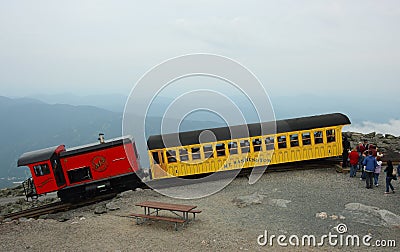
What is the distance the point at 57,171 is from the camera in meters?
16.8

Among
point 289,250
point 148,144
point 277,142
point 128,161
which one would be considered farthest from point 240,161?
point 289,250

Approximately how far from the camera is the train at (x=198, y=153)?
1708 cm

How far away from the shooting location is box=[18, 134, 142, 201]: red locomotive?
54.3 feet

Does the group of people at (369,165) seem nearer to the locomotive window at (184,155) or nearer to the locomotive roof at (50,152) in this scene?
the locomotive window at (184,155)

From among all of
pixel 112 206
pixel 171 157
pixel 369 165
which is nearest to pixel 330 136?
pixel 369 165

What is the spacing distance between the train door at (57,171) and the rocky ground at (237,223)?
2.07 metres

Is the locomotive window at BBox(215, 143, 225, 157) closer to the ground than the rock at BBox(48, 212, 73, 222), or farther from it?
farther from it

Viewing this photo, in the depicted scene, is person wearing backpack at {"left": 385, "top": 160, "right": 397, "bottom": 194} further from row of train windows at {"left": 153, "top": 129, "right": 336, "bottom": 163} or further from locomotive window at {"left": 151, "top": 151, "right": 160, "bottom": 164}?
locomotive window at {"left": 151, "top": 151, "right": 160, "bottom": 164}

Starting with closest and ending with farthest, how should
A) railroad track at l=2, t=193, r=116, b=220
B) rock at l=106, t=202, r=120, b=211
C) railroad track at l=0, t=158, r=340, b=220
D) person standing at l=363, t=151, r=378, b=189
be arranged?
person standing at l=363, t=151, r=378, b=189 < rock at l=106, t=202, r=120, b=211 < railroad track at l=2, t=193, r=116, b=220 < railroad track at l=0, t=158, r=340, b=220

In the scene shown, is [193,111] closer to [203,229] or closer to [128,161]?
[203,229]

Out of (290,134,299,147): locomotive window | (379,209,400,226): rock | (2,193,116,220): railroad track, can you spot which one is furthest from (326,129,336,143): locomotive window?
(2,193,116,220): railroad track

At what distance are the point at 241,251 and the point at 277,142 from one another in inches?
371

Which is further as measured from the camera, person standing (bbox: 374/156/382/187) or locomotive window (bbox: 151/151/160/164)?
locomotive window (bbox: 151/151/160/164)

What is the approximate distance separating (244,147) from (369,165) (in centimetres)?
623
